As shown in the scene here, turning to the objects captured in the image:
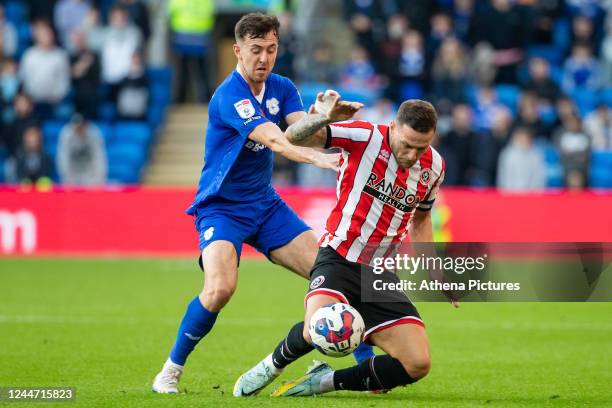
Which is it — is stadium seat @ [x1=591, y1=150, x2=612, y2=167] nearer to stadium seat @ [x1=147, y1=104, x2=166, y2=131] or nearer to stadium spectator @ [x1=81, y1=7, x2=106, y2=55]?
stadium seat @ [x1=147, y1=104, x2=166, y2=131]

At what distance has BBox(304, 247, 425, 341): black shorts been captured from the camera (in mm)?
7035

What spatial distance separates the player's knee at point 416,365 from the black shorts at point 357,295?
0.82 ft

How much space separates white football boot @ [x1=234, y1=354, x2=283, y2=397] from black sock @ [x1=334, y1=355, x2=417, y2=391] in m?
0.40

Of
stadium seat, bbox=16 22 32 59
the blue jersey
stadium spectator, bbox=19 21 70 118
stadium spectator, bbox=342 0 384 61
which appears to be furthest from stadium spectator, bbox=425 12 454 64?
the blue jersey

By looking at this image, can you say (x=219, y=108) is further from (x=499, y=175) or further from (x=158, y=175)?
(x=158, y=175)

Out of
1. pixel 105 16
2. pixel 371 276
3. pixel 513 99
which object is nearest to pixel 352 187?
pixel 371 276

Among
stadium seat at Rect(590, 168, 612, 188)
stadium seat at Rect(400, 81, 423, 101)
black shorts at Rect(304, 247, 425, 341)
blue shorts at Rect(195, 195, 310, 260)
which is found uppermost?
blue shorts at Rect(195, 195, 310, 260)

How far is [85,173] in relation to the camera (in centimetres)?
1853

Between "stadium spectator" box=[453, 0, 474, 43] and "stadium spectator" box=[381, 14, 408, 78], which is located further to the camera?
"stadium spectator" box=[453, 0, 474, 43]

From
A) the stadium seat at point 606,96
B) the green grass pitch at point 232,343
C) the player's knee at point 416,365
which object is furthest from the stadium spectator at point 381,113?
the player's knee at point 416,365

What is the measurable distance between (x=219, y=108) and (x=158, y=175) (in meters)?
13.3

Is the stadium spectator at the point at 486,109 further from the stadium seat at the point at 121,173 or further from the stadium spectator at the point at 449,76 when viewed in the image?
the stadium seat at the point at 121,173

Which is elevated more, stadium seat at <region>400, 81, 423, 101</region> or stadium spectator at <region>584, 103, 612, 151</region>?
stadium seat at <region>400, 81, 423, 101</region>

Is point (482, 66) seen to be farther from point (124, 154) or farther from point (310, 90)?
point (124, 154)
